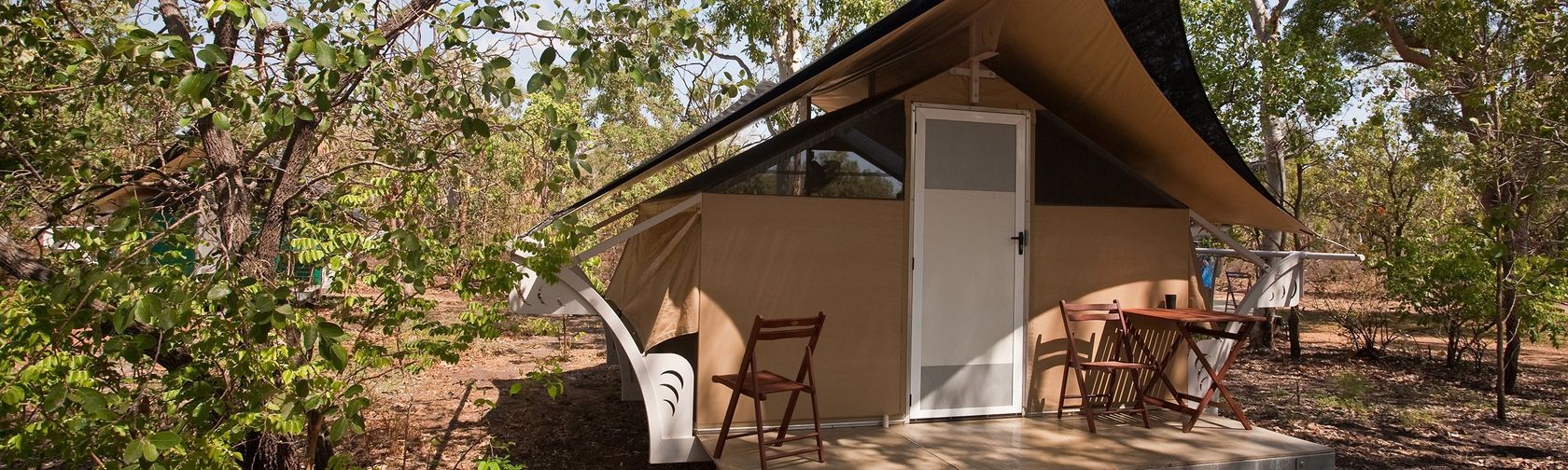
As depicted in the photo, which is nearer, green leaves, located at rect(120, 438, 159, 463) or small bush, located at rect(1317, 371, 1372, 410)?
green leaves, located at rect(120, 438, 159, 463)

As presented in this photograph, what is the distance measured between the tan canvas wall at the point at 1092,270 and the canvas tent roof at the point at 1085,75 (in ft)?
1.27

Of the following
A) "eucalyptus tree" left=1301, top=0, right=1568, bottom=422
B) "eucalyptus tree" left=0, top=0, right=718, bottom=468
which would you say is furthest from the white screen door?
"eucalyptus tree" left=1301, top=0, right=1568, bottom=422

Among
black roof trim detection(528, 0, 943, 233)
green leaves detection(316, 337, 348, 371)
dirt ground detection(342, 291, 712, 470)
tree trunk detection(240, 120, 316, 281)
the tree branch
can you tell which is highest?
the tree branch

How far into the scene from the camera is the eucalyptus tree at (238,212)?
2.41m

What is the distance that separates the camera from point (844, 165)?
4.64 meters

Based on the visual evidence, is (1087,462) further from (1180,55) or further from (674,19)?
(674,19)

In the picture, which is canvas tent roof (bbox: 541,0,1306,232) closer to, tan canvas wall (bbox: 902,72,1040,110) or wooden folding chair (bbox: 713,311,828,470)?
tan canvas wall (bbox: 902,72,1040,110)

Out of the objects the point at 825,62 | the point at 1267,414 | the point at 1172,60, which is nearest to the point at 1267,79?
the point at 1267,414

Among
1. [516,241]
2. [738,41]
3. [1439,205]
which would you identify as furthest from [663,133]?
[516,241]

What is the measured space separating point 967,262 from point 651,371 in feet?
5.66

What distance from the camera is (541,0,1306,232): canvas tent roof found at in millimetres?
3891

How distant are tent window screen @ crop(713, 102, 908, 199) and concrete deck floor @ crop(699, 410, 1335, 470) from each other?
117 cm

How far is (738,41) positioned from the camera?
1279 centimetres

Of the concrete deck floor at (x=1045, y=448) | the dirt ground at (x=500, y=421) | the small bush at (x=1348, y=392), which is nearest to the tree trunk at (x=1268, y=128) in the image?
the small bush at (x=1348, y=392)
